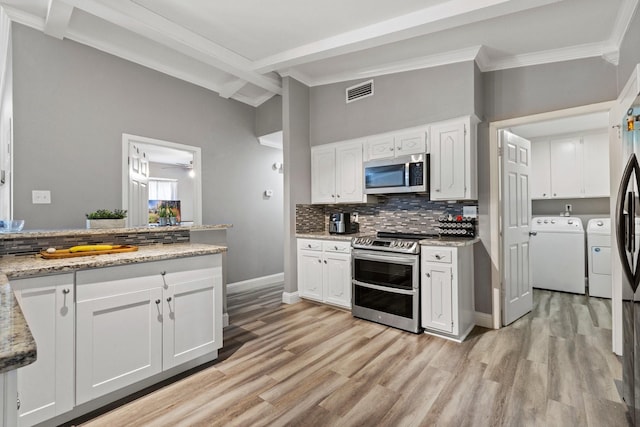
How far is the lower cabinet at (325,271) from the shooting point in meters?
3.66

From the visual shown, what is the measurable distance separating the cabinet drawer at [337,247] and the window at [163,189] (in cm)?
205

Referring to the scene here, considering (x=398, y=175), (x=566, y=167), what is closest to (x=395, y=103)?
(x=398, y=175)

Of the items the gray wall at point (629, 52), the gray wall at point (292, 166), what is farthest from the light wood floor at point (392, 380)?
the gray wall at point (629, 52)

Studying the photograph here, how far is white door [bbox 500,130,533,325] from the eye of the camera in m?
3.28

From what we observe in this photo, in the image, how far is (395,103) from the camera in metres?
3.63

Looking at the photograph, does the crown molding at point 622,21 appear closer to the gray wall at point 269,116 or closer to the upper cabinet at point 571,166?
the upper cabinet at point 571,166

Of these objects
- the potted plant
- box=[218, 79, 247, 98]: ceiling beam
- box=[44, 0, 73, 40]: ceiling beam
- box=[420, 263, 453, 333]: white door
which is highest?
box=[218, 79, 247, 98]: ceiling beam

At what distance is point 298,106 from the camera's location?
13.9 feet

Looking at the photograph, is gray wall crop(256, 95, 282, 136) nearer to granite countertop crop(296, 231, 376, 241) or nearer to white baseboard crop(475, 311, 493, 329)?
granite countertop crop(296, 231, 376, 241)

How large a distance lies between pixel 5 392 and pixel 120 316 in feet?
4.48

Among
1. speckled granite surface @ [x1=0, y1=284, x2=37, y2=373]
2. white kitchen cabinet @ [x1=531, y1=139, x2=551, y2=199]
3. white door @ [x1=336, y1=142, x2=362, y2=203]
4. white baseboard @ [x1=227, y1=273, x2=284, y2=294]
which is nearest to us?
speckled granite surface @ [x1=0, y1=284, x2=37, y2=373]

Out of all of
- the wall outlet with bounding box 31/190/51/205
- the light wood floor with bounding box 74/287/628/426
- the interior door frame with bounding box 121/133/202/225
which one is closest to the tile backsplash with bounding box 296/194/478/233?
the light wood floor with bounding box 74/287/628/426

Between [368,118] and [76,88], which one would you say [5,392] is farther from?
[368,118]

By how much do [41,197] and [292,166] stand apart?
2.61 m
